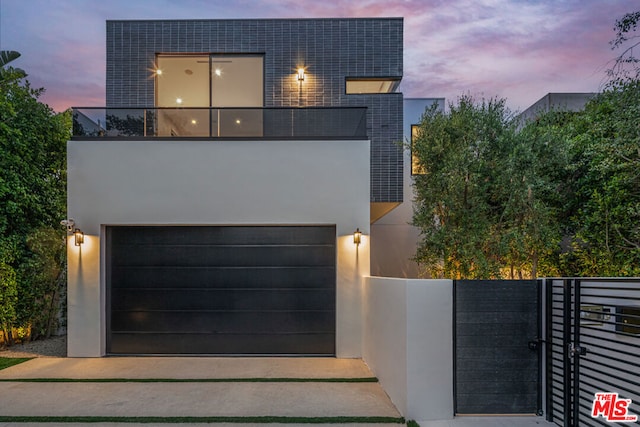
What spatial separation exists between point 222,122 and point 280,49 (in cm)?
278

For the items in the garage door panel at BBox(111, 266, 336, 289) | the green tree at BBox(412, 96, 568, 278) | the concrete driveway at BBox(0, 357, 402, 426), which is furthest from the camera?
the garage door panel at BBox(111, 266, 336, 289)

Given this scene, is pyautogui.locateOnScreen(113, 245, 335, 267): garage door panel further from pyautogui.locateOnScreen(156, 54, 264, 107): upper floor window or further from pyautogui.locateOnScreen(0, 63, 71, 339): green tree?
pyautogui.locateOnScreen(156, 54, 264, 107): upper floor window

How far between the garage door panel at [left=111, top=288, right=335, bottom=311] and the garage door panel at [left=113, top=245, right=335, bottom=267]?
536 mm

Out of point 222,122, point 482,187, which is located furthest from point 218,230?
point 482,187

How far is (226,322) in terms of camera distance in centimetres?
682

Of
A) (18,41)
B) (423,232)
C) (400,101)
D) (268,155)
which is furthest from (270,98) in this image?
(18,41)

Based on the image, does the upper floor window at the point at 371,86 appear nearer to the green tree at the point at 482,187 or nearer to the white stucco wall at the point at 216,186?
the green tree at the point at 482,187

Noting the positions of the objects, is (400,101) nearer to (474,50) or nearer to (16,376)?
(474,50)

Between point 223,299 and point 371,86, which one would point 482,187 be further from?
point 223,299

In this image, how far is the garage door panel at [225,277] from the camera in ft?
22.6

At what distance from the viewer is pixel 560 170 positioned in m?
6.79

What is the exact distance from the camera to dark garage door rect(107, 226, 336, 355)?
679cm

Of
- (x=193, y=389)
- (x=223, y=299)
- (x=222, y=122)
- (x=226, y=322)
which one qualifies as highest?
(x=222, y=122)

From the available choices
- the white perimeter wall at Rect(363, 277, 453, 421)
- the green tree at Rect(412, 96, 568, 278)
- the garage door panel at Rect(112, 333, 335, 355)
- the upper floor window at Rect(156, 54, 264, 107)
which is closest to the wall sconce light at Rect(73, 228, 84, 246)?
the garage door panel at Rect(112, 333, 335, 355)
